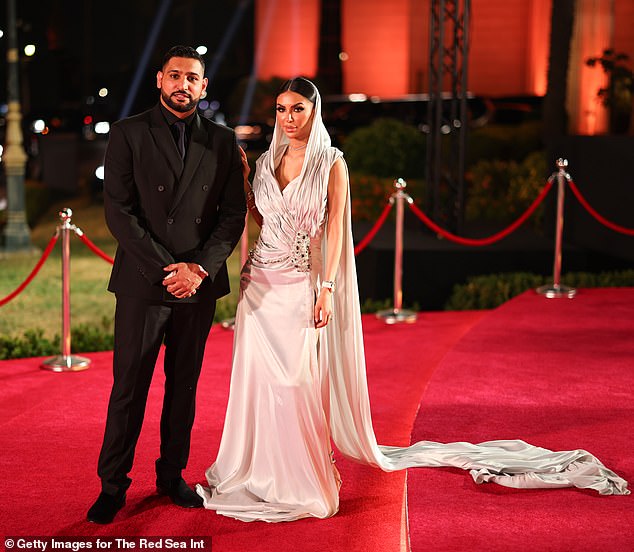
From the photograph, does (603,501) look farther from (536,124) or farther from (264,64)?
(264,64)

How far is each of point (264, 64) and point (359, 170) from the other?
10679 mm

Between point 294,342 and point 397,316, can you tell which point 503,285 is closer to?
point 397,316

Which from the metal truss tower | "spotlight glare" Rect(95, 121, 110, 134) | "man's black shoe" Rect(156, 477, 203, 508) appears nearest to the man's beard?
"man's black shoe" Rect(156, 477, 203, 508)

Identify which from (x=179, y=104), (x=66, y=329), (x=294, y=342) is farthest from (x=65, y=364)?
(x=179, y=104)

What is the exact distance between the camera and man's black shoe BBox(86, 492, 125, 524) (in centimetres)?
473

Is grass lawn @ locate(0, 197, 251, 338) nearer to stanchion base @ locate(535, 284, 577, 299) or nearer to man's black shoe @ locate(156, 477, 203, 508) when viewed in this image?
stanchion base @ locate(535, 284, 577, 299)

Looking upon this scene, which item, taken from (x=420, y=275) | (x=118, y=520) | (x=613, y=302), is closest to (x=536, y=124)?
(x=420, y=275)

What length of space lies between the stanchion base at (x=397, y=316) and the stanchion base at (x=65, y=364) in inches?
111

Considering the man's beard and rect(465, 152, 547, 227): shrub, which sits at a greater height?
the man's beard

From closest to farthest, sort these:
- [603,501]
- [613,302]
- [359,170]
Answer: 1. [603,501]
2. [613,302]
3. [359,170]

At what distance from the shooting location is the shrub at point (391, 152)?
58.9ft

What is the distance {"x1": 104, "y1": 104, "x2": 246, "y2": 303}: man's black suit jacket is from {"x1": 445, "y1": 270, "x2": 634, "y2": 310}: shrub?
270 inches

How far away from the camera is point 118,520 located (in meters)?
4.77

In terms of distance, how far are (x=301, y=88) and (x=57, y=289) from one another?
28.5ft
